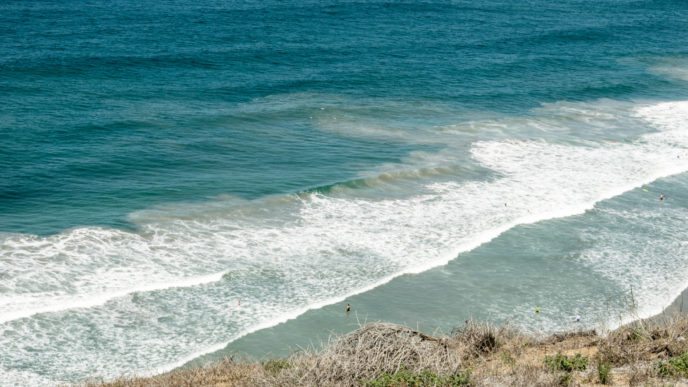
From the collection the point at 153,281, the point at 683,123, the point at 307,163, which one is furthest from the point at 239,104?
the point at 683,123

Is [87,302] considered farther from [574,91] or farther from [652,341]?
[574,91]

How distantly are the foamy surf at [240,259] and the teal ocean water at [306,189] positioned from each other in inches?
3.1

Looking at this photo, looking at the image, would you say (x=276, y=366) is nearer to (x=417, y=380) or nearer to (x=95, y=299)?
(x=417, y=380)

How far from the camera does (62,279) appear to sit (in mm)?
17344

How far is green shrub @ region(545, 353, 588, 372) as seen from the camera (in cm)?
1013

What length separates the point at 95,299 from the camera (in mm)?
16484

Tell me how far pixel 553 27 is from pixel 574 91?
19336 mm

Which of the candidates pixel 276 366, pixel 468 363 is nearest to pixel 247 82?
pixel 276 366

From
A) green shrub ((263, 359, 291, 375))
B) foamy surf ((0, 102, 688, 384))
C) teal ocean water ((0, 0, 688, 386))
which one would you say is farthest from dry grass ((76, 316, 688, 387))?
foamy surf ((0, 102, 688, 384))

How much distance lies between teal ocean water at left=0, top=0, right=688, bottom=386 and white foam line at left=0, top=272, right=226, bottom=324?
6 centimetres

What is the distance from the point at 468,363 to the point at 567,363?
1.62 m

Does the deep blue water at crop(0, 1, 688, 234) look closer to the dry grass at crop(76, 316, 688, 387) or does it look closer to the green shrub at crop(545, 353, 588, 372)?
the dry grass at crop(76, 316, 688, 387)

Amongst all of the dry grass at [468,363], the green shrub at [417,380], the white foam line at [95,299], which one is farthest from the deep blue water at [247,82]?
the green shrub at [417,380]

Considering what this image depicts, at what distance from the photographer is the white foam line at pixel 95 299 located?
15680 mm
